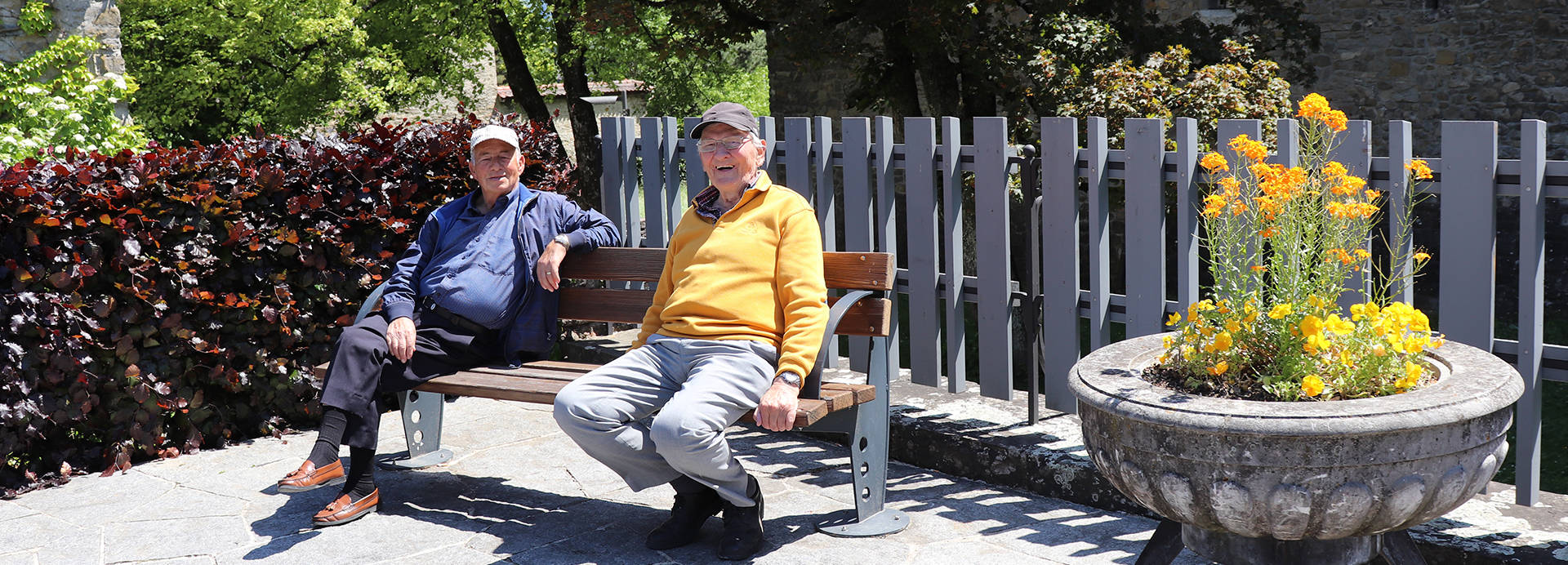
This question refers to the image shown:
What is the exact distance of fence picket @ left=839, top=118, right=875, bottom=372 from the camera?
15.3ft

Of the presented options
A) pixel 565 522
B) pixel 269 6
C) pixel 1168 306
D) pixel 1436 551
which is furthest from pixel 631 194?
pixel 269 6

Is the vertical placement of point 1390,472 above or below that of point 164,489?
above

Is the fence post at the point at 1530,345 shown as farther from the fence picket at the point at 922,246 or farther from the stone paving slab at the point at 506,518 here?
the fence picket at the point at 922,246

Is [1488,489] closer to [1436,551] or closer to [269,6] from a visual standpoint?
[1436,551]

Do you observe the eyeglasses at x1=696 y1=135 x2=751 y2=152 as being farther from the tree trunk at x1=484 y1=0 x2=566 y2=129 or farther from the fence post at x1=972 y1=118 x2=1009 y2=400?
the tree trunk at x1=484 y1=0 x2=566 y2=129

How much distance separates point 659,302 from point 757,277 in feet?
1.49

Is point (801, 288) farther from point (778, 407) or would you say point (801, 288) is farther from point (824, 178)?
point (824, 178)

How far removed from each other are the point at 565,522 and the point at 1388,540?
2.41 metres

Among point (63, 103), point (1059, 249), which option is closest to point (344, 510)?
point (1059, 249)

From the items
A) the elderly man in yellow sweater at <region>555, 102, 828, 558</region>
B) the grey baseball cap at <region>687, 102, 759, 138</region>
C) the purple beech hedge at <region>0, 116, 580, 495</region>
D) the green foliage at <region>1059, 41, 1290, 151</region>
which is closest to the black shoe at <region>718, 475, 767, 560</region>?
the elderly man in yellow sweater at <region>555, 102, 828, 558</region>

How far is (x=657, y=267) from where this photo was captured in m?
4.18

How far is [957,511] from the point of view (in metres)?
3.86

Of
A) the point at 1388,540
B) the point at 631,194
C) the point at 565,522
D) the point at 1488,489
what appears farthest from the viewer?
the point at 631,194

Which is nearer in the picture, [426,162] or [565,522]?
[565,522]
